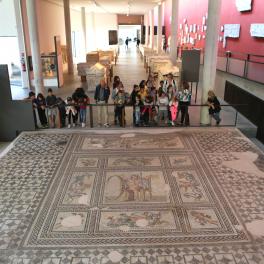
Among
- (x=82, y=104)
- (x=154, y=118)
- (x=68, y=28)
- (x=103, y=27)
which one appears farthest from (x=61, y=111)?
(x=103, y=27)

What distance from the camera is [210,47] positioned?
31.5 feet

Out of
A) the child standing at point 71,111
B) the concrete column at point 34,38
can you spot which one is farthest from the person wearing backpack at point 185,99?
the concrete column at point 34,38

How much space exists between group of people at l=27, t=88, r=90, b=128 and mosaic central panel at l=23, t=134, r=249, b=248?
1.47 m

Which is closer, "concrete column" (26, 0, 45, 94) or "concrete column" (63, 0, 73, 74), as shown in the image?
"concrete column" (26, 0, 45, 94)

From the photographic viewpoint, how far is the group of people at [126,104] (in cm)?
922

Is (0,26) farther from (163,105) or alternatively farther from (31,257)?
(31,257)

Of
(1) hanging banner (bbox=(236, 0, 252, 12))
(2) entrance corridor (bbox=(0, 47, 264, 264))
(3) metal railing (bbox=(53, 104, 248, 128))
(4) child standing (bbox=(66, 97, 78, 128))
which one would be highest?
(1) hanging banner (bbox=(236, 0, 252, 12))

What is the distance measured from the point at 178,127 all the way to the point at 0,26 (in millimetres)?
9395

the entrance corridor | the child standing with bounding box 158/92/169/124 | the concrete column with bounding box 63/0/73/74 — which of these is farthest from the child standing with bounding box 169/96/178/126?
the concrete column with bounding box 63/0/73/74

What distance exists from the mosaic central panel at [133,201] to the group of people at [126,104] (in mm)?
1420

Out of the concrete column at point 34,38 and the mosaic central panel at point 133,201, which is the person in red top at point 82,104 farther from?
the concrete column at point 34,38

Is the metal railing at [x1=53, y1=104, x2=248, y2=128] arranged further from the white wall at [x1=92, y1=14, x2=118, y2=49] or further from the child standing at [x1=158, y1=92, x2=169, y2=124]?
the white wall at [x1=92, y1=14, x2=118, y2=49]

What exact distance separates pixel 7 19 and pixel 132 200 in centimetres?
1131

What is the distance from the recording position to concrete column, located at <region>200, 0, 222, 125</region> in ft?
30.4
